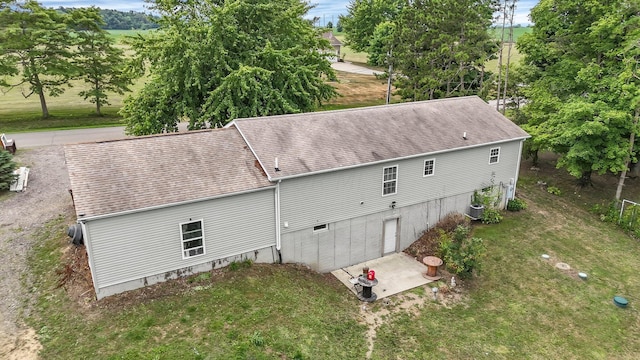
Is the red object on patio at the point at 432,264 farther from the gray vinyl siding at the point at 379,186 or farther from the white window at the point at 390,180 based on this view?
the white window at the point at 390,180

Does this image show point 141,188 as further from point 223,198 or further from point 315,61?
point 315,61

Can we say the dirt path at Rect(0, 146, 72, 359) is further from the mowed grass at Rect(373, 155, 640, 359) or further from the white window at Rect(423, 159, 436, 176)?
the white window at Rect(423, 159, 436, 176)

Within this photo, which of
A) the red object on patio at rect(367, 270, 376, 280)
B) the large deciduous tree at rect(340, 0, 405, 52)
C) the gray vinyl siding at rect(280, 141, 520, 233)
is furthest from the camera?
the large deciduous tree at rect(340, 0, 405, 52)

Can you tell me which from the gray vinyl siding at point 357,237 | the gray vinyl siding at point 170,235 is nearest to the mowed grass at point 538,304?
the gray vinyl siding at point 357,237

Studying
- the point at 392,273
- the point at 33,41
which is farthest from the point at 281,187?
the point at 33,41

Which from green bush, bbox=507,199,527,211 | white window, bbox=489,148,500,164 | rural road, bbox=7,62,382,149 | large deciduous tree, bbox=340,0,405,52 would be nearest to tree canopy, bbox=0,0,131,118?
Answer: rural road, bbox=7,62,382,149

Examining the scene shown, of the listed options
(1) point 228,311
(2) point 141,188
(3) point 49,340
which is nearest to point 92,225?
(2) point 141,188
